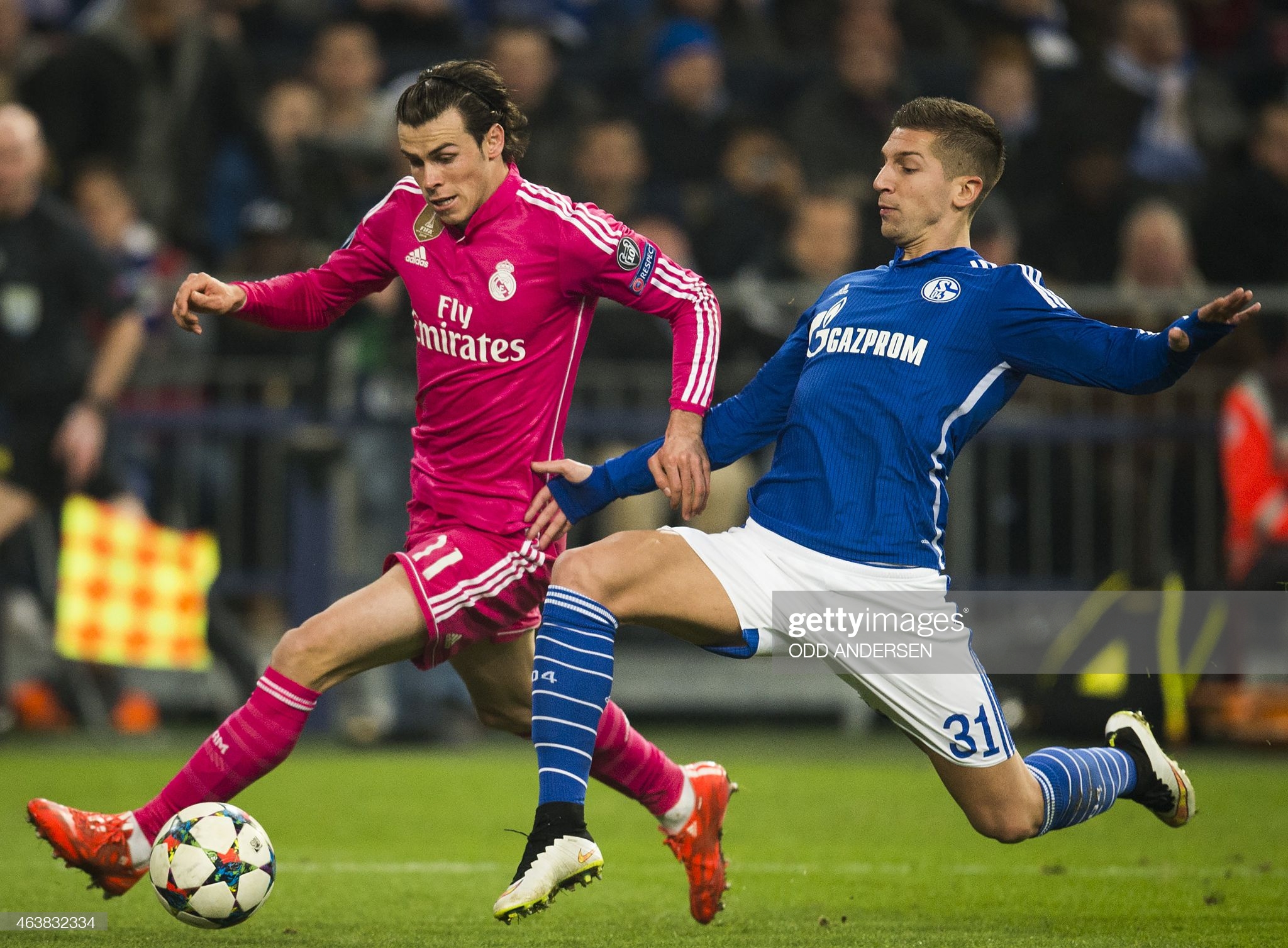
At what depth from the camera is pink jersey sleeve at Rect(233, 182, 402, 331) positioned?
16.8 feet

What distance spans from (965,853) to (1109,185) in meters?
5.85

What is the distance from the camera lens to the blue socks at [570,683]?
4289mm

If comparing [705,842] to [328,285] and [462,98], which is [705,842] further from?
[462,98]

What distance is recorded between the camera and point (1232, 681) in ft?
Result: 29.7

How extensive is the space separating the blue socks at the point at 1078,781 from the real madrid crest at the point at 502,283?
192 cm

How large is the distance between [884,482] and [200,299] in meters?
1.91

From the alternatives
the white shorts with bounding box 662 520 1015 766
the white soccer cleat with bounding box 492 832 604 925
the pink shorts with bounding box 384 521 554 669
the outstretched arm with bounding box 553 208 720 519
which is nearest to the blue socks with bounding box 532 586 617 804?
the white soccer cleat with bounding box 492 832 604 925

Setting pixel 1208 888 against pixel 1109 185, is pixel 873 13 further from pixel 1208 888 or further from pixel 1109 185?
pixel 1208 888

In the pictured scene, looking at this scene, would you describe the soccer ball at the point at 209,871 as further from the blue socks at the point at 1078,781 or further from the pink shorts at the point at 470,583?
the blue socks at the point at 1078,781

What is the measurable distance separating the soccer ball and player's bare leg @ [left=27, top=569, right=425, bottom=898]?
0.63 ft

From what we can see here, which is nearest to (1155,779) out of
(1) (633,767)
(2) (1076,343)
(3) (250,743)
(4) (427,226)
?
(2) (1076,343)

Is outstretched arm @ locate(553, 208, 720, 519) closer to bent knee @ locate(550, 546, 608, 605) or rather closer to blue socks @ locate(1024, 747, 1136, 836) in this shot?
bent knee @ locate(550, 546, 608, 605)

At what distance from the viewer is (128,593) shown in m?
9.47

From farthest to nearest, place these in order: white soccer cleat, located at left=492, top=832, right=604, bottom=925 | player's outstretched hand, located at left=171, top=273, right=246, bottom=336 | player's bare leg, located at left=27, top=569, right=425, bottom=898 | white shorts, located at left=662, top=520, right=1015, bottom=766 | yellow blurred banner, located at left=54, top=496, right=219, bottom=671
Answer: yellow blurred banner, located at left=54, top=496, right=219, bottom=671 < player's outstretched hand, located at left=171, top=273, right=246, bottom=336 < player's bare leg, located at left=27, top=569, right=425, bottom=898 < white shorts, located at left=662, top=520, right=1015, bottom=766 < white soccer cleat, located at left=492, top=832, right=604, bottom=925
